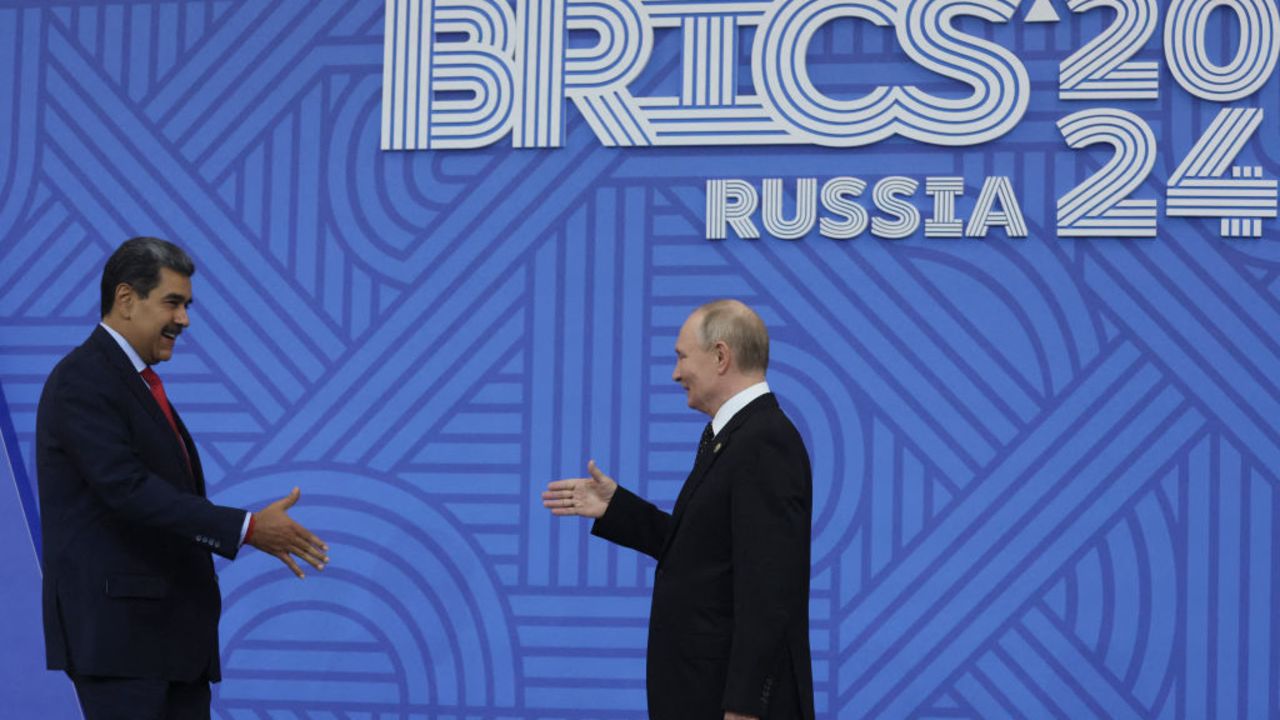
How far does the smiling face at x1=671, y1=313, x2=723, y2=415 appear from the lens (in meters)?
2.86

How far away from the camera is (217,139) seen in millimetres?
4738

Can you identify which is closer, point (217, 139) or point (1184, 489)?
point (1184, 489)

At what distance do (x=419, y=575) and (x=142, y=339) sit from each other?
5.76 ft

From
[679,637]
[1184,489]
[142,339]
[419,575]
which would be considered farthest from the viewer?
[419,575]

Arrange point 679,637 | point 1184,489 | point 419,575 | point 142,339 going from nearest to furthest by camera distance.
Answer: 1. point 679,637
2. point 142,339
3. point 1184,489
4. point 419,575

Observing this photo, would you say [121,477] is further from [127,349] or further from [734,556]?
[734,556]

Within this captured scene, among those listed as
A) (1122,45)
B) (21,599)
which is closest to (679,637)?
(1122,45)

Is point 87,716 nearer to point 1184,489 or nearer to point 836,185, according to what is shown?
point 836,185

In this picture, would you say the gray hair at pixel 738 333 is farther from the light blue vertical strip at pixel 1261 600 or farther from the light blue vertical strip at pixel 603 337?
the light blue vertical strip at pixel 1261 600

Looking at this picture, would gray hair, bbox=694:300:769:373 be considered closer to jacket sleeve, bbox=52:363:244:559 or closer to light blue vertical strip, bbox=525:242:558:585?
jacket sleeve, bbox=52:363:244:559

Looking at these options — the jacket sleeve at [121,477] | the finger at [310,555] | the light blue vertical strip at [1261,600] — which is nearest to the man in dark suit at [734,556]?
the finger at [310,555]

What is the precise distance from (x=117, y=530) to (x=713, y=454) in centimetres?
119

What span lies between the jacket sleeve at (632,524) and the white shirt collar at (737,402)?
0.34 m

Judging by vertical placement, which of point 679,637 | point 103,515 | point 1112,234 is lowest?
point 679,637
